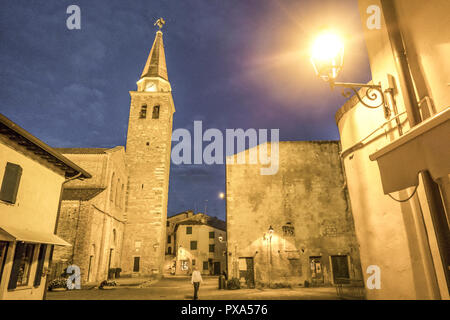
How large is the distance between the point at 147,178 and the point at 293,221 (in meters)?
16.4

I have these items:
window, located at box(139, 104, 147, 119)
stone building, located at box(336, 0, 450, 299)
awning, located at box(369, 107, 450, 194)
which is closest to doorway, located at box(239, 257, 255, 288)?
stone building, located at box(336, 0, 450, 299)

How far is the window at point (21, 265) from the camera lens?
755cm

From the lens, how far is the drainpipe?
9.22 ft

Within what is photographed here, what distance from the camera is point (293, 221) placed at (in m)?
16.4

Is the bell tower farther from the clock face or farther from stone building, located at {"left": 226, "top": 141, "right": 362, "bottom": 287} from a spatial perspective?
stone building, located at {"left": 226, "top": 141, "right": 362, "bottom": 287}

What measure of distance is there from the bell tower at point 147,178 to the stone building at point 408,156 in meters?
22.7

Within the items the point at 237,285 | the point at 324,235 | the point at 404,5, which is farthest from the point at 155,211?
the point at 404,5

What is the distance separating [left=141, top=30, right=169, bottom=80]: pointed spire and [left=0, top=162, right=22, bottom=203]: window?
27.6 m

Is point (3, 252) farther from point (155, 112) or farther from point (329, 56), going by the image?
point (155, 112)

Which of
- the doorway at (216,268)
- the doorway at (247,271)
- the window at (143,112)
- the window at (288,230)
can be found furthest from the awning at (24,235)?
the doorway at (216,268)

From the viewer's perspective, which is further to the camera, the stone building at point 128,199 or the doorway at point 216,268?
the doorway at point 216,268

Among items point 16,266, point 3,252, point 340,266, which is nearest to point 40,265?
point 16,266

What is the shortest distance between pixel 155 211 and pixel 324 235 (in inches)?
641

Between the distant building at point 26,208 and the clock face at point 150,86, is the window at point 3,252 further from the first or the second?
the clock face at point 150,86
